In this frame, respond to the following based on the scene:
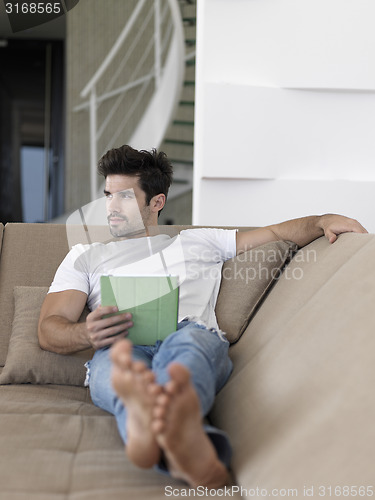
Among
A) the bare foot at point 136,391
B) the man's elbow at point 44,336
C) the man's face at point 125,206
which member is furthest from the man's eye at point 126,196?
the bare foot at point 136,391

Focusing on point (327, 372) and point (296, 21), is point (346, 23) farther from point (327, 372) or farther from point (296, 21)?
point (327, 372)

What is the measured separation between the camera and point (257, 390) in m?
1.44

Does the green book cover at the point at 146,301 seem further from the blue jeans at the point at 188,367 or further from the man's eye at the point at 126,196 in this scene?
the man's eye at the point at 126,196

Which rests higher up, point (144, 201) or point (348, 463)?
point (144, 201)

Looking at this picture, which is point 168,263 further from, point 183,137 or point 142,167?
point 183,137

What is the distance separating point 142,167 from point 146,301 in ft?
2.17

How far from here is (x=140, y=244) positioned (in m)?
2.07

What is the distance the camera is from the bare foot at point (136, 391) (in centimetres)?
106

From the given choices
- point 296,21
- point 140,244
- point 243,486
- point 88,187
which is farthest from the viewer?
point 88,187

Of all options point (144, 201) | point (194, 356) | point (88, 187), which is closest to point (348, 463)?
point (194, 356)

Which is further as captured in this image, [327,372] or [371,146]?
[371,146]

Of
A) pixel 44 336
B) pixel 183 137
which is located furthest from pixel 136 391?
pixel 183 137

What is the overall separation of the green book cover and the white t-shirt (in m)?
0.21

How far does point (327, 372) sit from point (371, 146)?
7.40 ft
